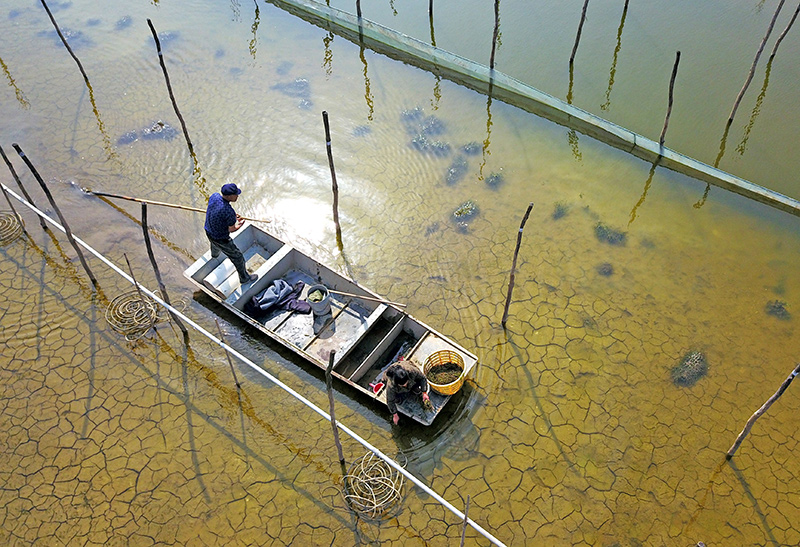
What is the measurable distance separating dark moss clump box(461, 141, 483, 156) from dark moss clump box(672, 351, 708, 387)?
18.5 feet

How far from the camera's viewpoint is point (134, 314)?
28.5ft

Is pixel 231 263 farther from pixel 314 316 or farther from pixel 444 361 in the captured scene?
pixel 444 361

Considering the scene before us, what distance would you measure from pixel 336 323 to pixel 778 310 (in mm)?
7055

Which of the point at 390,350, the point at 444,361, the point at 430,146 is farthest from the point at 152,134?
the point at 444,361

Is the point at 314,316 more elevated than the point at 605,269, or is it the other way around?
the point at 605,269

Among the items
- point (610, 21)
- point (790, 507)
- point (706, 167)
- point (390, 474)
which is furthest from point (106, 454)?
point (610, 21)

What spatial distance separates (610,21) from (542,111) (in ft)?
13.5

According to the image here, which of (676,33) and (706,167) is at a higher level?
(676,33)

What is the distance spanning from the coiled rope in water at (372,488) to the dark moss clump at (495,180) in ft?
19.4

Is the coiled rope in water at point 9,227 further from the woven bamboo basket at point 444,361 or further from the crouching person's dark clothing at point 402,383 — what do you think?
the woven bamboo basket at point 444,361

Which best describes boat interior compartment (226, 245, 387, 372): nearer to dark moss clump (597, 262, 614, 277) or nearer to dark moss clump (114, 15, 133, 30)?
dark moss clump (597, 262, 614, 277)

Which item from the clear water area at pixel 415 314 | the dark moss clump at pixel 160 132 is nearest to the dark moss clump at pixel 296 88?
the clear water area at pixel 415 314

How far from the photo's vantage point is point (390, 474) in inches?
276

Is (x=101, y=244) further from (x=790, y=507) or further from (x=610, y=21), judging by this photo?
(x=610, y=21)
